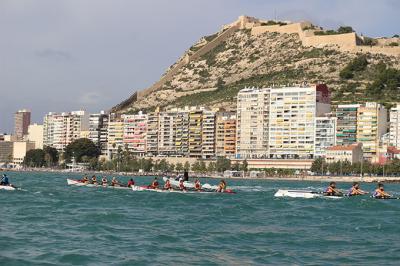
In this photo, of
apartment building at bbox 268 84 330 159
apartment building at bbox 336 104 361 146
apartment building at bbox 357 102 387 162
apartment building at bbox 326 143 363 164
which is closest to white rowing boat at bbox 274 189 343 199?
apartment building at bbox 326 143 363 164

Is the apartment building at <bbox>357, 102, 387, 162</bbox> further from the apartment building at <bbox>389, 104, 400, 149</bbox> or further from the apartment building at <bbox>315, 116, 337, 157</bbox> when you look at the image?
the apartment building at <bbox>315, 116, 337, 157</bbox>

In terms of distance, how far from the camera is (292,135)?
199625 millimetres

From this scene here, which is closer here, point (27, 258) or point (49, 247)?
point (27, 258)

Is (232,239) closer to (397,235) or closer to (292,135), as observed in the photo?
(397,235)

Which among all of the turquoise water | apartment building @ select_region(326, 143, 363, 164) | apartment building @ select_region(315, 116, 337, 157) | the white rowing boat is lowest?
the turquoise water

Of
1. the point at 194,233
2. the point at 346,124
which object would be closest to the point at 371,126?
the point at 346,124

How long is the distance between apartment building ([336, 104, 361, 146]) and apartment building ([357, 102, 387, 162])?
0.92 metres

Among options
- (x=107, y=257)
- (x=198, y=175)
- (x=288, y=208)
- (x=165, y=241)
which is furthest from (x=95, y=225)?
(x=198, y=175)

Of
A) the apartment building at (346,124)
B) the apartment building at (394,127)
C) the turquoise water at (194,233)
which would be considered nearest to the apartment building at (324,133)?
the apartment building at (346,124)

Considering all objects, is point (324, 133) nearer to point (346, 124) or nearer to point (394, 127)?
point (346, 124)

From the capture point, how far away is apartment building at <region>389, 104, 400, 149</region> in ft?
615

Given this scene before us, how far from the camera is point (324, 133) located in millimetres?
193750

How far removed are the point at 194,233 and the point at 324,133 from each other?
525 ft

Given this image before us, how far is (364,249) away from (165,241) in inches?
299
